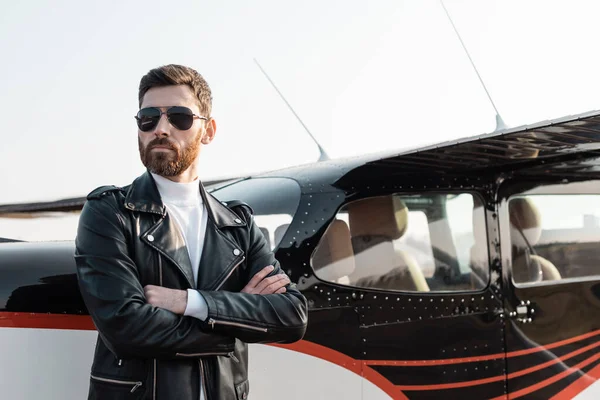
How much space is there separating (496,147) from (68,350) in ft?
6.77

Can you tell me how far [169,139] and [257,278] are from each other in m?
0.51

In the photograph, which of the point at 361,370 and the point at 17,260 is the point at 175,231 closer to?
the point at 17,260

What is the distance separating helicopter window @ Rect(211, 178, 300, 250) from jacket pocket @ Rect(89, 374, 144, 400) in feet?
3.76

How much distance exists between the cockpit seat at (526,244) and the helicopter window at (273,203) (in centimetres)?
112

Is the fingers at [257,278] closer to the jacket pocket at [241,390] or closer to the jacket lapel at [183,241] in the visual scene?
the jacket lapel at [183,241]

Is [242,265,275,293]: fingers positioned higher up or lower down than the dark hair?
lower down

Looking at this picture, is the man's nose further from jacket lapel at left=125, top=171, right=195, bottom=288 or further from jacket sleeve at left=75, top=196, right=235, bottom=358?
jacket sleeve at left=75, top=196, right=235, bottom=358

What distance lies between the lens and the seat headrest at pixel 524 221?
332cm

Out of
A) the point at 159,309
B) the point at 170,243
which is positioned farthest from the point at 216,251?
the point at 159,309

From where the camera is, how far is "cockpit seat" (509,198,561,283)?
329 cm

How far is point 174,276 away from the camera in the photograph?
1930 mm

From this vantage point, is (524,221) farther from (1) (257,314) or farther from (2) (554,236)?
(1) (257,314)

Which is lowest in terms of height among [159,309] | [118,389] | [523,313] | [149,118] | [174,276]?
[118,389]

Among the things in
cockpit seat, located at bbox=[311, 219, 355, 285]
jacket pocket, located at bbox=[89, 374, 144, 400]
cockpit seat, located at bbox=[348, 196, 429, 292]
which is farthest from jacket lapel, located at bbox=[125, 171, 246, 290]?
cockpit seat, located at bbox=[348, 196, 429, 292]
